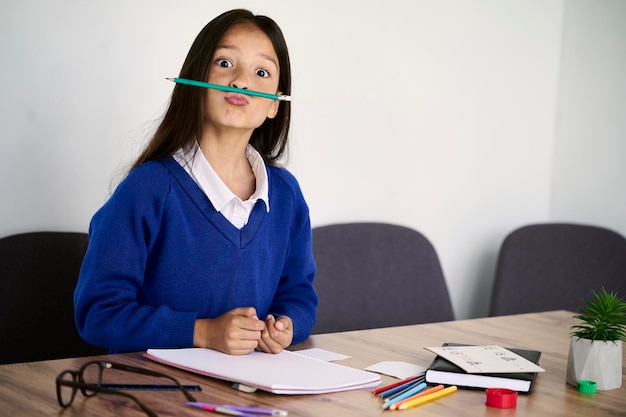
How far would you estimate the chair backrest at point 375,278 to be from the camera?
2410 millimetres

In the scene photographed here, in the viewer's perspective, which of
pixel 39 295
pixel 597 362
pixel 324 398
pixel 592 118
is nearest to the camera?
pixel 324 398

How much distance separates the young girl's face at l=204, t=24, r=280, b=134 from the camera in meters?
1.56

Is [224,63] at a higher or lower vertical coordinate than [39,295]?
higher

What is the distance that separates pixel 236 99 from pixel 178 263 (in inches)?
12.2

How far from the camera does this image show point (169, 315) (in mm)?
1415

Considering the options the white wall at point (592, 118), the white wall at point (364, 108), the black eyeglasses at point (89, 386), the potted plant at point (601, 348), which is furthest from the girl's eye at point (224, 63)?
the white wall at point (592, 118)

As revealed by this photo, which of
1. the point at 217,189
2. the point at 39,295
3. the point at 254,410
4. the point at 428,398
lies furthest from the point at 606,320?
the point at 39,295

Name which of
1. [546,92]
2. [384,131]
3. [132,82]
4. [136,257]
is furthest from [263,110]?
[546,92]

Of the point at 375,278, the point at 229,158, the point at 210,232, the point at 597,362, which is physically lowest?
the point at 375,278

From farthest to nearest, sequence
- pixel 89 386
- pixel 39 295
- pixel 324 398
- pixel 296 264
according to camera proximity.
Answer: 1. pixel 39 295
2. pixel 296 264
3. pixel 324 398
4. pixel 89 386

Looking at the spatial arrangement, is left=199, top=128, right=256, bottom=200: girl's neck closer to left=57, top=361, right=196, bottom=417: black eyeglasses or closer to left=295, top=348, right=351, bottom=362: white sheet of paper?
left=295, top=348, right=351, bottom=362: white sheet of paper

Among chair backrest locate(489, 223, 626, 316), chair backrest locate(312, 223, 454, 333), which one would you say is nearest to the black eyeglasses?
chair backrest locate(312, 223, 454, 333)

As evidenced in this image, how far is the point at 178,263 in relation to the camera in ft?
4.98

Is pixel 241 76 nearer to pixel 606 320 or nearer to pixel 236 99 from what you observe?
pixel 236 99
